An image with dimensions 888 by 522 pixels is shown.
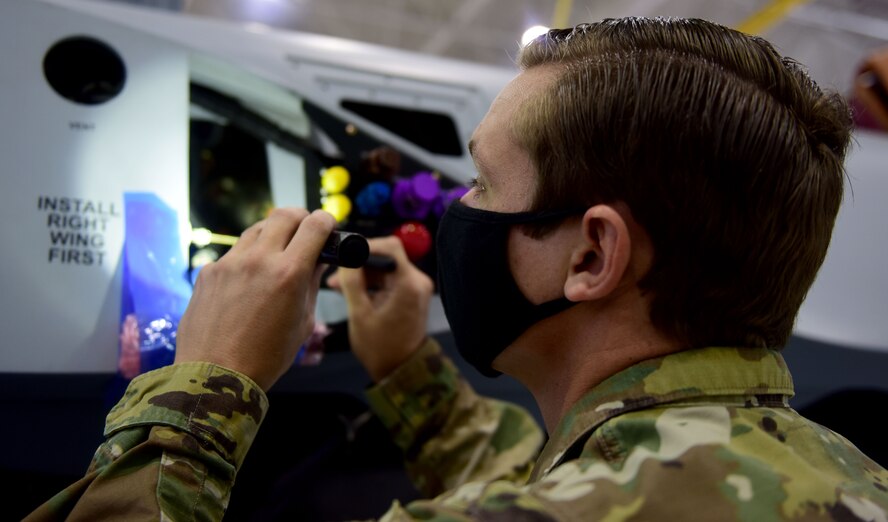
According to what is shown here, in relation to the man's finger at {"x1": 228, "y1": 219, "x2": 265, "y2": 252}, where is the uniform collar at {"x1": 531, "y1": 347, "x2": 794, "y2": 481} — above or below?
below

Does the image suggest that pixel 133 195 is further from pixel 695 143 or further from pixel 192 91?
pixel 695 143

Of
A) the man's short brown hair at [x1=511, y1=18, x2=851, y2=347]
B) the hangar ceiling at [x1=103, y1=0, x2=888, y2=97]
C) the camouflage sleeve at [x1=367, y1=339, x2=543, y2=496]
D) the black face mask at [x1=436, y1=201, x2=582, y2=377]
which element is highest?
the hangar ceiling at [x1=103, y1=0, x2=888, y2=97]

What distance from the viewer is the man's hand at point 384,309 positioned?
37.4 inches

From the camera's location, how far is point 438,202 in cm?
104

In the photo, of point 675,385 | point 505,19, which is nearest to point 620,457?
point 675,385

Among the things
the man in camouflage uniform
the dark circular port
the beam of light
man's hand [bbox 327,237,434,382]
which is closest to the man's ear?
the man in camouflage uniform

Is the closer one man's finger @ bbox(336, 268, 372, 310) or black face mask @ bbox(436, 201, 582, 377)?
black face mask @ bbox(436, 201, 582, 377)

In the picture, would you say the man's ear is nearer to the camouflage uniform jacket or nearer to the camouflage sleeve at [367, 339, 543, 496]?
the camouflage uniform jacket

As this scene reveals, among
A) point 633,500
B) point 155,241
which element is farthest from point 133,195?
point 633,500

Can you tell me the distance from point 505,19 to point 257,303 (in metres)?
4.36

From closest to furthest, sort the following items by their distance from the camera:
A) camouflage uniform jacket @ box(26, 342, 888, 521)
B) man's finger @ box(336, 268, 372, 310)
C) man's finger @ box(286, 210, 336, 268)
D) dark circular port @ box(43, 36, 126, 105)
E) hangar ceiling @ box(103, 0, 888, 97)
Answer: camouflage uniform jacket @ box(26, 342, 888, 521), man's finger @ box(286, 210, 336, 268), dark circular port @ box(43, 36, 126, 105), man's finger @ box(336, 268, 372, 310), hangar ceiling @ box(103, 0, 888, 97)

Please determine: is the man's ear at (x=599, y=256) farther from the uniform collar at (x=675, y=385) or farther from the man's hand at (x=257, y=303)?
the man's hand at (x=257, y=303)

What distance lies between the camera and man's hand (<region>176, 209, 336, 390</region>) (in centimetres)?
59

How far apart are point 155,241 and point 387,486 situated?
1.97 ft
